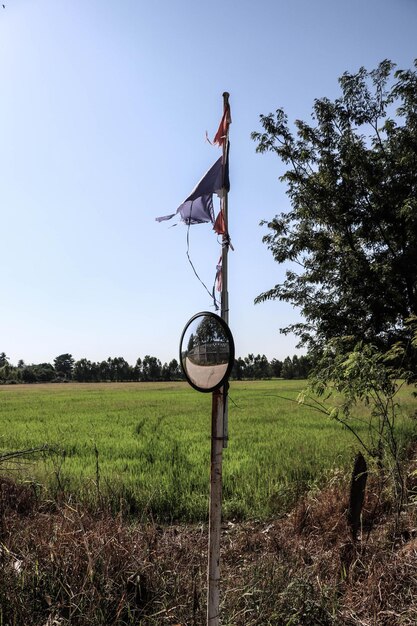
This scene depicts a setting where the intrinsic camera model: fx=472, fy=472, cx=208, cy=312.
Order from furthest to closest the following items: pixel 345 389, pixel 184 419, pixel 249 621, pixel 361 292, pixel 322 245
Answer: pixel 184 419
pixel 322 245
pixel 361 292
pixel 345 389
pixel 249 621

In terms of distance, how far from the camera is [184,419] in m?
17.7

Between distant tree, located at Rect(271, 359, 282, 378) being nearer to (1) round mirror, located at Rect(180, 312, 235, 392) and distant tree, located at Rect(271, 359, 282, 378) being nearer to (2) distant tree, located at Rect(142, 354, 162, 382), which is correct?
(2) distant tree, located at Rect(142, 354, 162, 382)

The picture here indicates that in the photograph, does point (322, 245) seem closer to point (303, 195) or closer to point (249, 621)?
point (303, 195)

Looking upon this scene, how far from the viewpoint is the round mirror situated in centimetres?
221

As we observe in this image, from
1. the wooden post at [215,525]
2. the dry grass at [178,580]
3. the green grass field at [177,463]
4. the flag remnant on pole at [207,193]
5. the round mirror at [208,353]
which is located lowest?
the green grass field at [177,463]

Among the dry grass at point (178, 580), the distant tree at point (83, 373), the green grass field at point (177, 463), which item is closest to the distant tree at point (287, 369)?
the distant tree at point (83, 373)

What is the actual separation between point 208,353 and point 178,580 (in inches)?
67.8

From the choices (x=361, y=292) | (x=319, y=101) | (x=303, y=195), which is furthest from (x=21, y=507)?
(x=319, y=101)

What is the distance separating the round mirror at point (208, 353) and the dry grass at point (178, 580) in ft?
4.55

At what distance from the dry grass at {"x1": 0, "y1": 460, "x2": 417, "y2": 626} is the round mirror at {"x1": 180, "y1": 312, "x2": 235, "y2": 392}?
139cm

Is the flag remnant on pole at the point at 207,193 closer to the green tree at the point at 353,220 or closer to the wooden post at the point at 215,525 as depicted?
the wooden post at the point at 215,525

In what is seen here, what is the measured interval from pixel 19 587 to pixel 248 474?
517 centimetres

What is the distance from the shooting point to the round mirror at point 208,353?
2.21 meters

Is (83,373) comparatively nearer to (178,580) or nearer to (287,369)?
(287,369)
